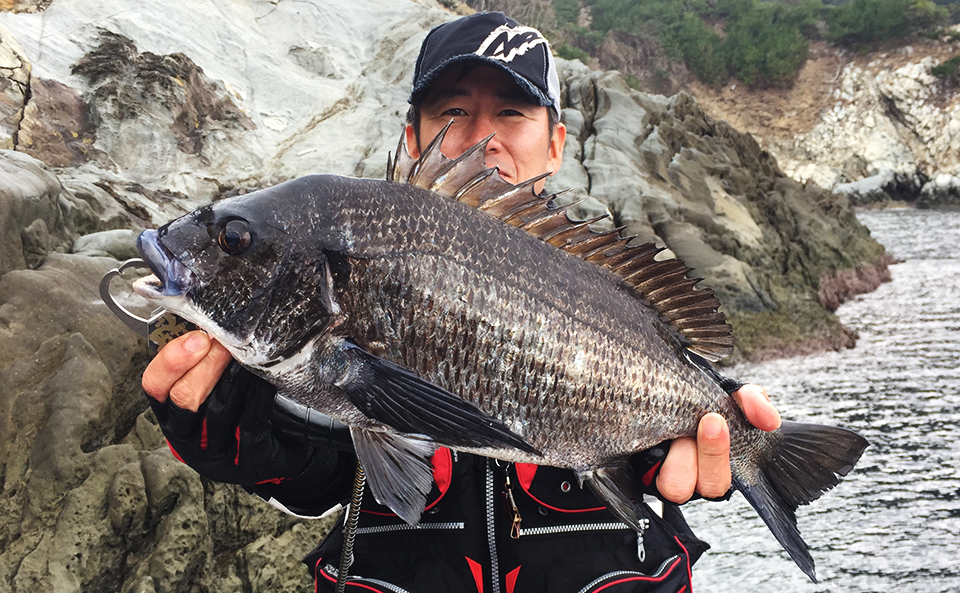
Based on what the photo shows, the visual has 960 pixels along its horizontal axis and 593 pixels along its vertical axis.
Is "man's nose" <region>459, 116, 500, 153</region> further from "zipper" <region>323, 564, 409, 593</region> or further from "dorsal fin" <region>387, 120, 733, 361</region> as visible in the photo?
"zipper" <region>323, 564, 409, 593</region>

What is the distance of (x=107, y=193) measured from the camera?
21.4 feet

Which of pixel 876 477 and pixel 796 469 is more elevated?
pixel 796 469

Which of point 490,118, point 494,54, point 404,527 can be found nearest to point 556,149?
point 490,118

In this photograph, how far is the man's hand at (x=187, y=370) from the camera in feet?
4.56

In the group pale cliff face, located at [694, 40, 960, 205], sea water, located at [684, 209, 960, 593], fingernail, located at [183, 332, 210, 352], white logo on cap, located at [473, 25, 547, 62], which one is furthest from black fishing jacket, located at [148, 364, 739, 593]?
pale cliff face, located at [694, 40, 960, 205]

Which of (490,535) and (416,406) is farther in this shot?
(490,535)

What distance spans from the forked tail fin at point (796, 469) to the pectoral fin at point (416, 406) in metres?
0.96

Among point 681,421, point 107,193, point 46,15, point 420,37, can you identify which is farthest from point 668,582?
point 420,37

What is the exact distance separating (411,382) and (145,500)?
3.00m

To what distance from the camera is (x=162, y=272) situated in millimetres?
1243

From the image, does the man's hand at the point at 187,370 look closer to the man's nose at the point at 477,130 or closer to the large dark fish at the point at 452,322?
the large dark fish at the point at 452,322

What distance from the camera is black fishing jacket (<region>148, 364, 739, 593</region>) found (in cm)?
181

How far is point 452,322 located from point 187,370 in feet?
2.24

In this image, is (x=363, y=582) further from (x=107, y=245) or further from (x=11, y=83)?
(x=11, y=83)
